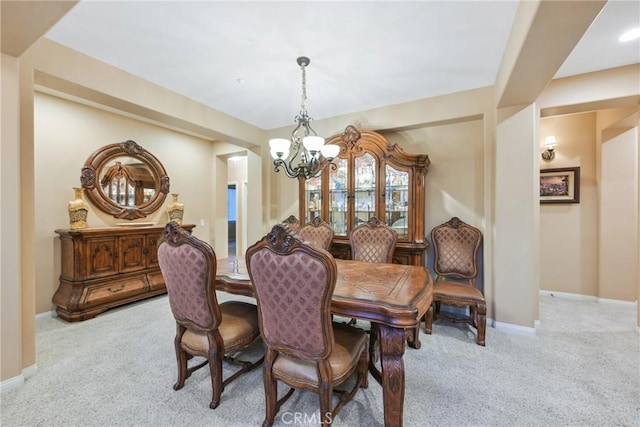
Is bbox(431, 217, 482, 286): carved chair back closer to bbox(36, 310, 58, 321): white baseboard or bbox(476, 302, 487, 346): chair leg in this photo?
bbox(476, 302, 487, 346): chair leg

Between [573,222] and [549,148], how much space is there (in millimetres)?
1115

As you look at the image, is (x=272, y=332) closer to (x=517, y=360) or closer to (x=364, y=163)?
(x=517, y=360)

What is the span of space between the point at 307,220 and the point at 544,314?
3.22 meters

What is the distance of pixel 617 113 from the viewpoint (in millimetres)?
3240

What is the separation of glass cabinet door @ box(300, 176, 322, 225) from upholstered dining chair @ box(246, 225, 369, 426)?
2435 mm

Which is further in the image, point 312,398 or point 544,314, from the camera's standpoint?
point 544,314

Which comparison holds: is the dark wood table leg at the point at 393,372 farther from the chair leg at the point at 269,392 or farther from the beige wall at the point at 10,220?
the beige wall at the point at 10,220

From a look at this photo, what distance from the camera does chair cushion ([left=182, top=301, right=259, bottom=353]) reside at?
1.76 m

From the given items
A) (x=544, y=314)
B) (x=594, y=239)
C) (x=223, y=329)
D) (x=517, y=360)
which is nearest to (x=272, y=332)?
(x=223, y=329)

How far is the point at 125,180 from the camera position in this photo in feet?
13.0

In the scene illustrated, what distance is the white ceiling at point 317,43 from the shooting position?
1.86 meters

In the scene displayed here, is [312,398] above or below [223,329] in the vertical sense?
below

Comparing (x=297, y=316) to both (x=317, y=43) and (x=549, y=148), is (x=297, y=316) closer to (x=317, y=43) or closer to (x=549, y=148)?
(x=317, y=43)

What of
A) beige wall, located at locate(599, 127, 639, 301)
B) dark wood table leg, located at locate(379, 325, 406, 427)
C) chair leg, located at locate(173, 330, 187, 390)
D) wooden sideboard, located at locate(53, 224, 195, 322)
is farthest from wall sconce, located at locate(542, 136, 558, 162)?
wooden sideboard, located at locate(53, 224, 195, 322)
